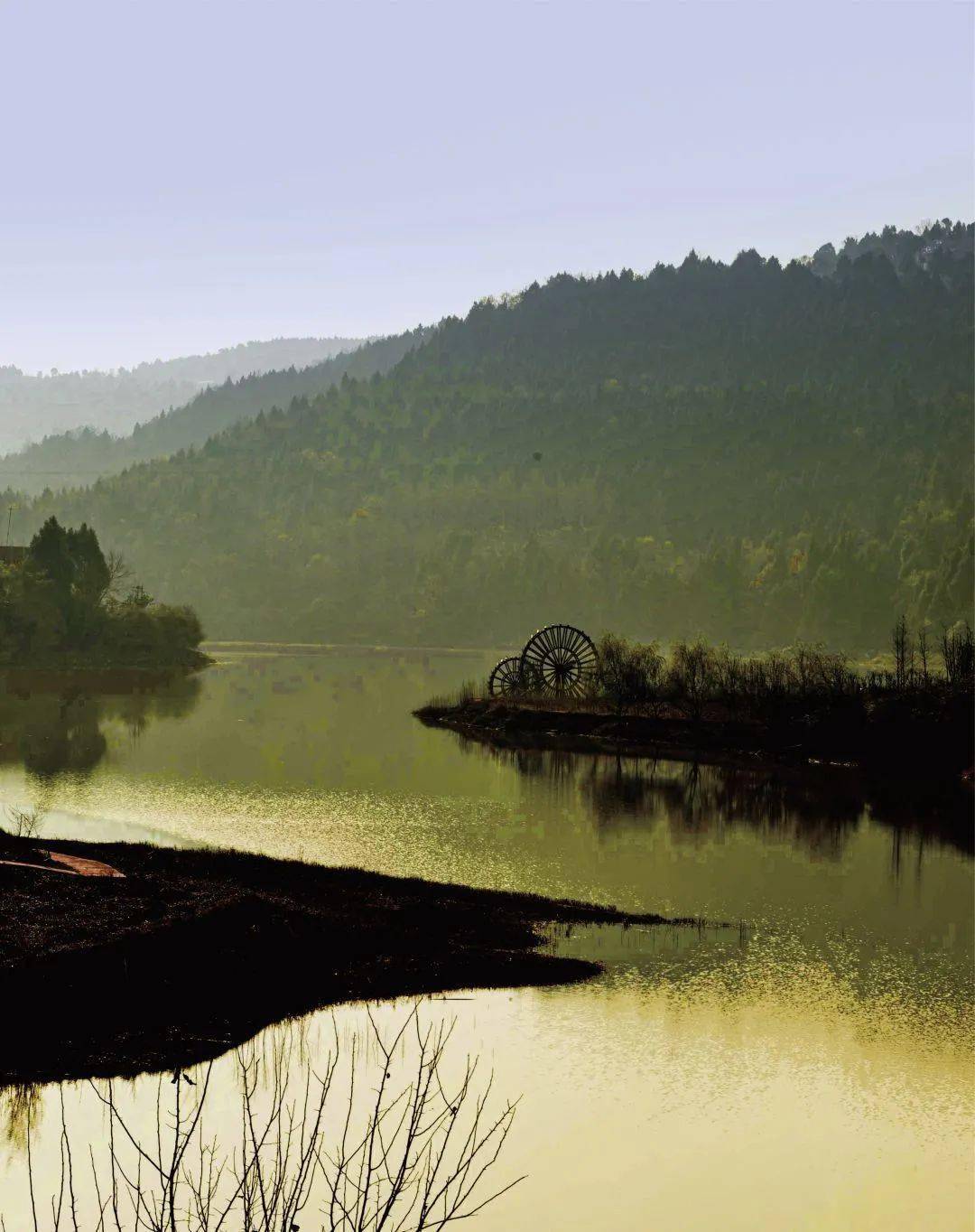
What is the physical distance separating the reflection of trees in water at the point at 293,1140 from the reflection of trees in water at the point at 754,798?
1941 cm

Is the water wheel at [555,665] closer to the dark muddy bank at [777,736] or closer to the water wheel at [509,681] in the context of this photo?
the water wheel at [509,681]

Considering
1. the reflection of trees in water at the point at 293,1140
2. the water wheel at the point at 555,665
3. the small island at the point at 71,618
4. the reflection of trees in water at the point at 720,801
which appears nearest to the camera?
the reflection of trees in water at the point at 293,1140

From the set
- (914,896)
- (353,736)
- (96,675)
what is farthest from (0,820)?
(96,675)

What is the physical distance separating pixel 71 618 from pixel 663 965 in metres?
79.9

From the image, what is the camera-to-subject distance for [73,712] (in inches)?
2522

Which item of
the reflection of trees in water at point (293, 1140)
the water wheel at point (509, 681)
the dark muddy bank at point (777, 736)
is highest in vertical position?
the water wheel at point (509, 681)

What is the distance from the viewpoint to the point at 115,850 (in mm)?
26891

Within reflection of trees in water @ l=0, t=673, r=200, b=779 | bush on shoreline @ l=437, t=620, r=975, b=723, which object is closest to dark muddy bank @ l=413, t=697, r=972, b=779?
bush on shoreline @ l=437, t=620, r=975, b=723

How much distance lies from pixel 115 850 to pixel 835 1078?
1597 cm

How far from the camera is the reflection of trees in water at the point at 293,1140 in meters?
12.2

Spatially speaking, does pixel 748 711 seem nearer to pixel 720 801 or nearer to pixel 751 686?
pixel 751 686

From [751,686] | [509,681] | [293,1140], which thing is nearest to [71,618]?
[509,681]

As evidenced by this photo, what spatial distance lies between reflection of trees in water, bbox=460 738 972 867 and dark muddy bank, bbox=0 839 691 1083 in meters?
12.5

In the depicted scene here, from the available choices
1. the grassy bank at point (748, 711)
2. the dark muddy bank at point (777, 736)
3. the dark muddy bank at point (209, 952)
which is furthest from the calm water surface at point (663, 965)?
the grassy bank at point (748, 711)
